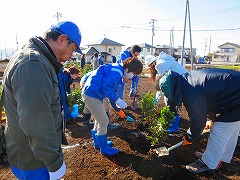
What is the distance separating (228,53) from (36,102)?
253ft

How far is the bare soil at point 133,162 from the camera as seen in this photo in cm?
331

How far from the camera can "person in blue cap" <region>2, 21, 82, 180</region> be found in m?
1.33

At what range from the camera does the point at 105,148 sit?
384cm

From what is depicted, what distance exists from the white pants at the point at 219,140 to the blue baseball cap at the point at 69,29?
2450 mm

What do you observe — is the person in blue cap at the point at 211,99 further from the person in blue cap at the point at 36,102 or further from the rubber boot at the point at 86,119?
the rubber boot at the point at 86,119

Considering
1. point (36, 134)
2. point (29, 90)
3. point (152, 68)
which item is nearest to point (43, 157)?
point (36, 134)

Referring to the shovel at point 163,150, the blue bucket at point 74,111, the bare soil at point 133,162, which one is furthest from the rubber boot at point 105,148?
the blue bucket at point 74,111

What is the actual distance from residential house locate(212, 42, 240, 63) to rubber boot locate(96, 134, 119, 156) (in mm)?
71136

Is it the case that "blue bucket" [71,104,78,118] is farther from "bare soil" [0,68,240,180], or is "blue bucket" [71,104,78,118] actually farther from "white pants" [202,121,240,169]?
"white pants" [202,121,240,169]

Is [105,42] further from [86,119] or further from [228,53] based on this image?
[86,119]

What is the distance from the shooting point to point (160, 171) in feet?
11.0

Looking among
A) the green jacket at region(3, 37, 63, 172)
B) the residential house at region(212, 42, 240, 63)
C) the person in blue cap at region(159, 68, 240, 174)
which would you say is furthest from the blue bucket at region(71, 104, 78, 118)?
the residential house at region(212, 42, 240, 63)

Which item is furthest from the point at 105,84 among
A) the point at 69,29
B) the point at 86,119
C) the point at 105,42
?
the point at 105,42

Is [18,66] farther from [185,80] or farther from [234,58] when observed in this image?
[234,58]
